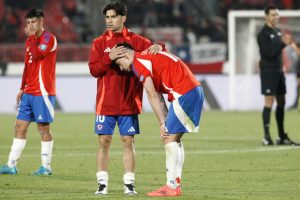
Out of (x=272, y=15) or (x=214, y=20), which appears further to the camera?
(x=214, y=20)

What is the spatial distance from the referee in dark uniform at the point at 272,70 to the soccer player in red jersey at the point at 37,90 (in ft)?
15.9

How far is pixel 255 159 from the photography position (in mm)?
13250

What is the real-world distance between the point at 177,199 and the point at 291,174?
2773 millimetres

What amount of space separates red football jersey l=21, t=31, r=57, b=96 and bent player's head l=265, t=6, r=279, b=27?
4863 millimetres

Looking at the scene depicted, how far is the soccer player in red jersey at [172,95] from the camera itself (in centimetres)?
909

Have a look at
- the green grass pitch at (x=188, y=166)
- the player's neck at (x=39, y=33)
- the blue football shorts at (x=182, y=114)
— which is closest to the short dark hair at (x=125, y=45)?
the blue football shorts at (x=182, y=114)

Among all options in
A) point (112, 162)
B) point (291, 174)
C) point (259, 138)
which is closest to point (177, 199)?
point (291, 174)

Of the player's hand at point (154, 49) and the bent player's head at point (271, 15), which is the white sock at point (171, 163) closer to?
the player's hand at point (154, 49)

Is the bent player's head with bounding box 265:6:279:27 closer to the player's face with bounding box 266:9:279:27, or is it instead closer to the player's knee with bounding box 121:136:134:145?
the player's face with bounding box 266:9:279:27

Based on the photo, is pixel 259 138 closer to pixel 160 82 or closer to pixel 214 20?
pixel 160 82

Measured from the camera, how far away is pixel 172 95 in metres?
9.28

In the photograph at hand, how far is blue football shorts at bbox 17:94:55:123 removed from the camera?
11664mm

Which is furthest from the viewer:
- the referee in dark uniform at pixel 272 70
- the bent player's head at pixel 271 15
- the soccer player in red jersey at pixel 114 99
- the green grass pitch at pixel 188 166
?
the referee in dark uniform at pixel 272 70

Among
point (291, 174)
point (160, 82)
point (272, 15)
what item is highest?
point (272, 15)
